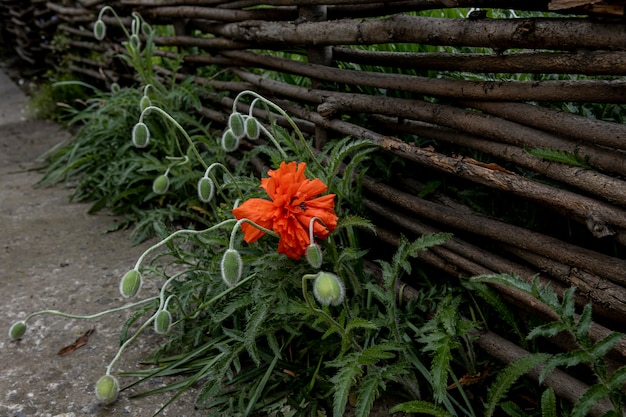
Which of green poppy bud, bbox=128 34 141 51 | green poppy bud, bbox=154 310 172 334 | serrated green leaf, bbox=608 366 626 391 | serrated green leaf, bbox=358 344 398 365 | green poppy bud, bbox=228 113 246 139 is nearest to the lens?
serrated green leaf, bbox=608 366 626 391

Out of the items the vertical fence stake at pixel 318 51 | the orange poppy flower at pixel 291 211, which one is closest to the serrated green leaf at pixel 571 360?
the orange poppy flower at pixel 291 211

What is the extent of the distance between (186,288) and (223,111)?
1315mm

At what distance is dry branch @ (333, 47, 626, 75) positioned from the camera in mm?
1376

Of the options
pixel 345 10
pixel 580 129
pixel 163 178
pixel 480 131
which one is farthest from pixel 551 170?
pixel 163 178

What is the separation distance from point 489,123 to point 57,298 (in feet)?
5.06

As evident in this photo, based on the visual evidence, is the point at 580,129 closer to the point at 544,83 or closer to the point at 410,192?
the point at 544,83

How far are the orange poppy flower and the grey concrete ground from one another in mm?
536

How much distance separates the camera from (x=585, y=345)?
1.27m

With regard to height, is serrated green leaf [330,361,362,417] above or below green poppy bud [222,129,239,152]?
below

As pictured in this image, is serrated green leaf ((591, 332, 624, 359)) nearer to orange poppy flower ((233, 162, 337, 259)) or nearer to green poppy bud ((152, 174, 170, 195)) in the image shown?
orange poppy flower ((233, 162, 337, 259))

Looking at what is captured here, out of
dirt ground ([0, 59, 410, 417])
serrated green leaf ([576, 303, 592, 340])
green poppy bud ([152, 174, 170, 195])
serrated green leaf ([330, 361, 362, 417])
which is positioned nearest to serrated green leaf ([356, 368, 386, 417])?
serrated green leaf ([330, 361, 362, 417])

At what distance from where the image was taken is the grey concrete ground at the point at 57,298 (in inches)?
69.0

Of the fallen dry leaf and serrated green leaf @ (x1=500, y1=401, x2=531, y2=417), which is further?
the fallen dry leaf

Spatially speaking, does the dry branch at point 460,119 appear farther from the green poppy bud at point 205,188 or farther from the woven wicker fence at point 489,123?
the green poppy bud at point 205,188
